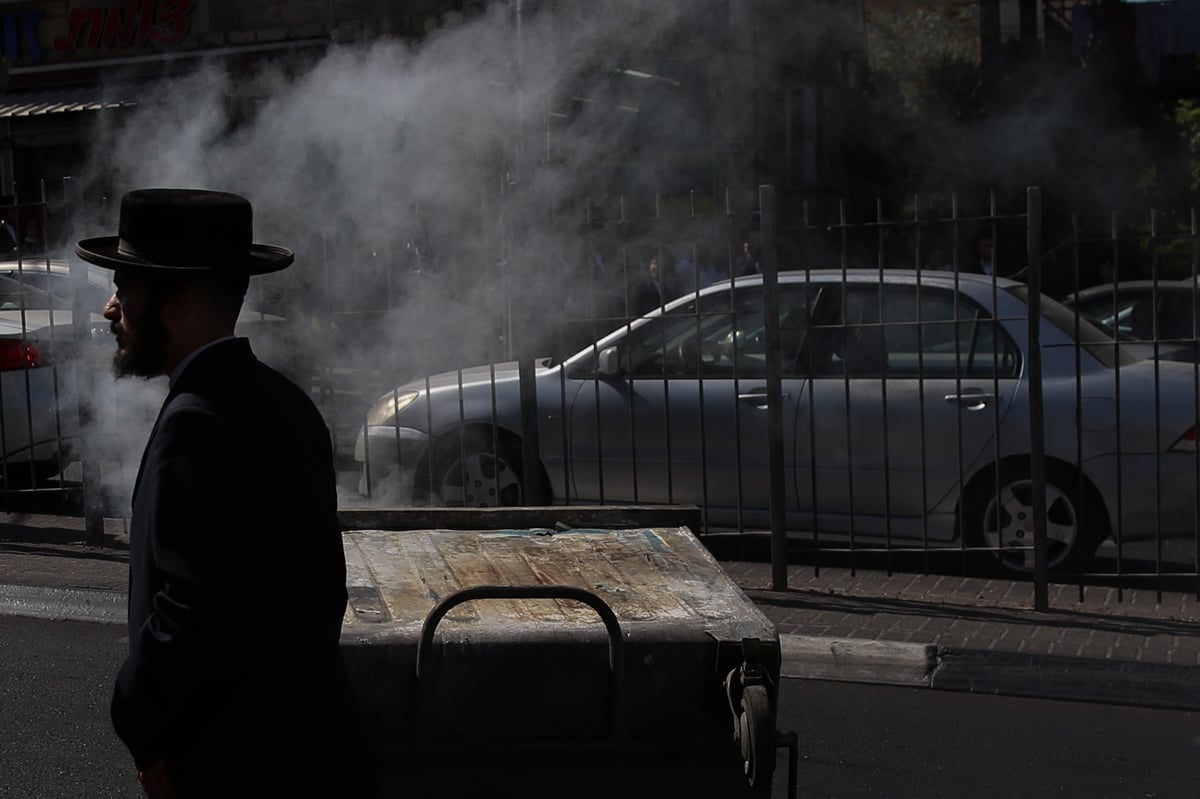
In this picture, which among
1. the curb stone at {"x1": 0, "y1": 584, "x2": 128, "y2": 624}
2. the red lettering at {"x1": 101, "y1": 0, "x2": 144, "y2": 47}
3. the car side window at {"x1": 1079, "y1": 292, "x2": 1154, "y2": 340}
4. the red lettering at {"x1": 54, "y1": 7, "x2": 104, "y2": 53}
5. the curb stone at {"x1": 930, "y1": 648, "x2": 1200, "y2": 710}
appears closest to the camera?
the curb stone at {"x1": 930, "y1": 648, "x2": 1200, "y2": 710}

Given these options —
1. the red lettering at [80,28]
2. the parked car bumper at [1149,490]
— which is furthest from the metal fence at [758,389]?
the red lettering at [80,28]

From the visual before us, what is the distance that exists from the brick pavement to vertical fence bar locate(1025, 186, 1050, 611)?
0.18m

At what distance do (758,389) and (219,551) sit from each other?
5.30 metres

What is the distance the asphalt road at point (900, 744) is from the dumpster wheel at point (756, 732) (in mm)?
2215

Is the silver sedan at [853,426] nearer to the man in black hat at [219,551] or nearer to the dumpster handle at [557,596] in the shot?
the dumpster handle at [557,596]

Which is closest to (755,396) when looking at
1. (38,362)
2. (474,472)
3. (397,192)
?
(474,472)

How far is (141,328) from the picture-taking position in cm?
238

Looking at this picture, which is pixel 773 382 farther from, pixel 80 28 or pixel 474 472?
pixel 80 28

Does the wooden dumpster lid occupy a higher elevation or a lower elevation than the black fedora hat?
lower

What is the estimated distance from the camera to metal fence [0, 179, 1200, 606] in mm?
6871

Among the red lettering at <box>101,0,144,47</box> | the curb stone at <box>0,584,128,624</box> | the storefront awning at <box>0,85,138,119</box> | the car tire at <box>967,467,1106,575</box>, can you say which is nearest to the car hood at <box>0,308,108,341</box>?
the curb stone at <box>0,584,128,624</box>

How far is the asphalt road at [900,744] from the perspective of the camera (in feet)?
15.2

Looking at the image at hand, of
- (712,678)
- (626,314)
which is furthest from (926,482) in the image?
(712,678)

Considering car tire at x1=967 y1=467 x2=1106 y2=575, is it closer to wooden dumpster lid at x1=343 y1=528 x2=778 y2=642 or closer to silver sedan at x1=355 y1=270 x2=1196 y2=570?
silver sedan at x1=355 y1=270 x2=1196 y2=570
